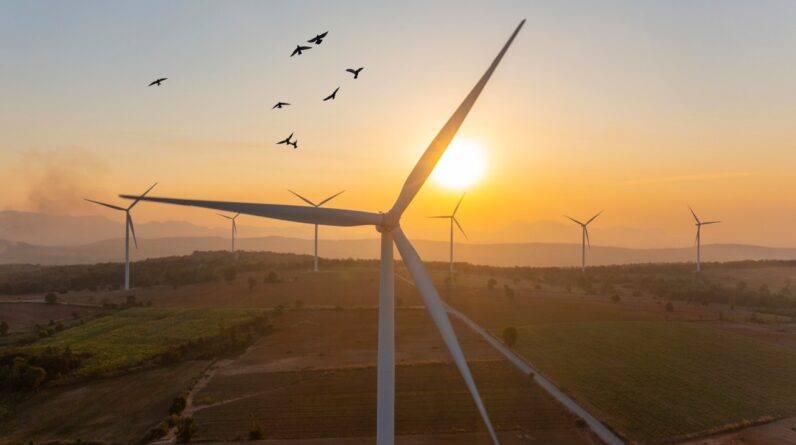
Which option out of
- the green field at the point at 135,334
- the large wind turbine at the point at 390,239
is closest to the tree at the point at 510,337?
the green field at the point at 135,334

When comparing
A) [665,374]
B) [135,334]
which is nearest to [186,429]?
[135,334]

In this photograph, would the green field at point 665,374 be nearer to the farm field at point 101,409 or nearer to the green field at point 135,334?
the farm field at point 101,409

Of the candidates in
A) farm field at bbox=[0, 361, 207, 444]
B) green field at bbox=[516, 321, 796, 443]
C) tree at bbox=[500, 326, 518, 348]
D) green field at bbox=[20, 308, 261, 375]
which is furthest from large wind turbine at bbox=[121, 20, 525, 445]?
green field at bbox=[20, 308, 261, 375]

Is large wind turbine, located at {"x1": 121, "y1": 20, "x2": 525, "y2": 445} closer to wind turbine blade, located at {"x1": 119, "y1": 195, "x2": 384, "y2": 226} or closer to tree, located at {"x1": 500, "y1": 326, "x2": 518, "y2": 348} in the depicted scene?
wind turbine blade, located at {"x1": 119, "y1": 195, "x2": 384, "y2": 226}

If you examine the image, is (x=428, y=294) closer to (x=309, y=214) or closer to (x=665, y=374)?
(x=309, y=214)

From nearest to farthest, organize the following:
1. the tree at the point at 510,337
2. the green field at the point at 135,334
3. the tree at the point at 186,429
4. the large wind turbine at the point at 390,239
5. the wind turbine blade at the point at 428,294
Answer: the wind turbine blade at the point at 428,294 → the large wind turbine at the point at 390,239 → the tree at the point at 186,429 → the green field at the point at 135,334 → the tree at the point at 510,337

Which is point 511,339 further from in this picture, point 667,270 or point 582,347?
point 667,270

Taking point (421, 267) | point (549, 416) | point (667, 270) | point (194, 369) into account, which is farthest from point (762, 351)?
point (667, 270)
